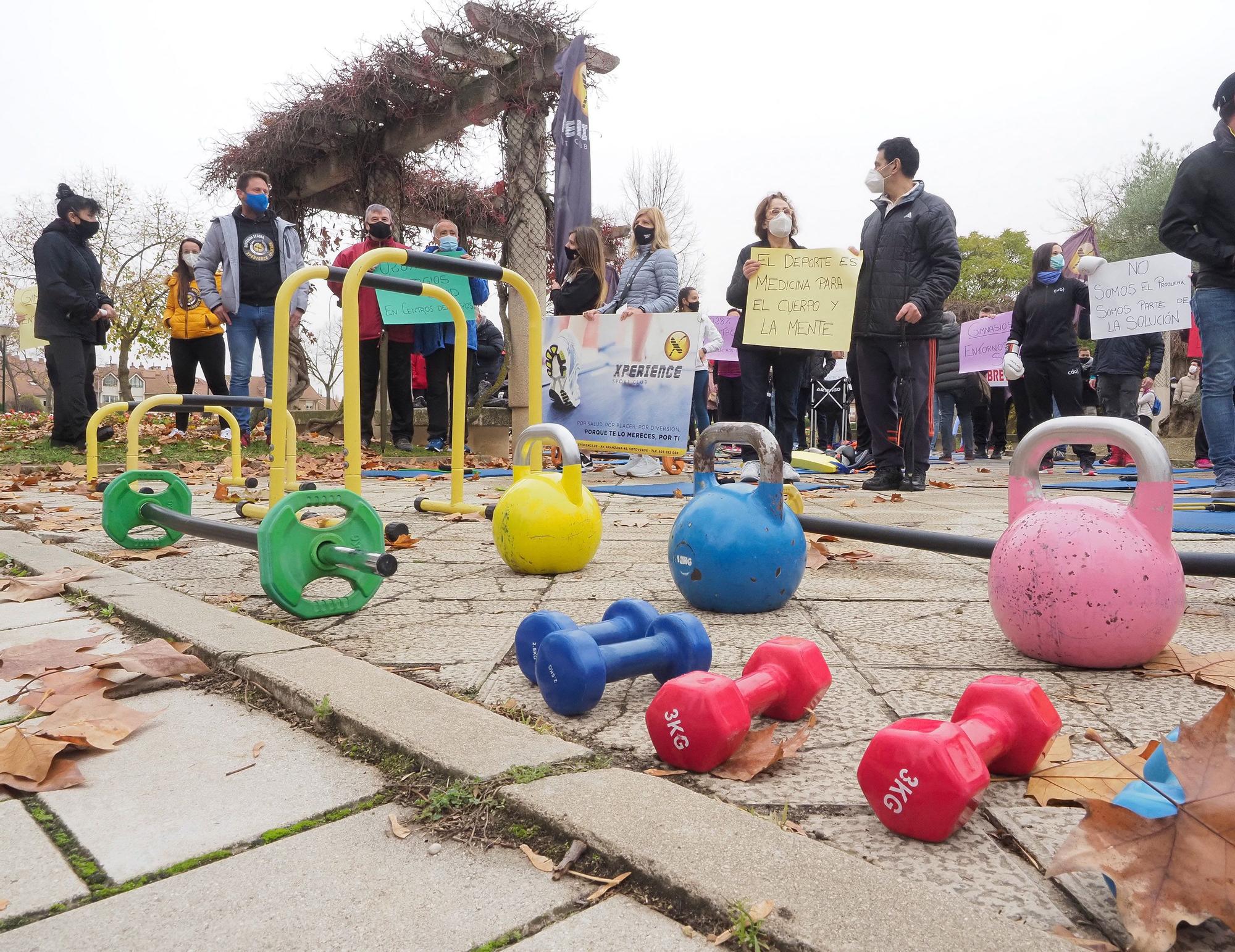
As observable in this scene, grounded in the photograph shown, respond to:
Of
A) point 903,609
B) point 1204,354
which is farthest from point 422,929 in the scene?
point 1204,354

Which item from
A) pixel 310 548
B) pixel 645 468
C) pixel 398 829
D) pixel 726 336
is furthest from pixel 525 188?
pixel 398 829

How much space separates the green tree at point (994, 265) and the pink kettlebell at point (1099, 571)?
126 ft

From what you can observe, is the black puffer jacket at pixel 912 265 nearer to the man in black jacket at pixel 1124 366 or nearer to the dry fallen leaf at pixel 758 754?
the man in black jacket at pixel 1124 366

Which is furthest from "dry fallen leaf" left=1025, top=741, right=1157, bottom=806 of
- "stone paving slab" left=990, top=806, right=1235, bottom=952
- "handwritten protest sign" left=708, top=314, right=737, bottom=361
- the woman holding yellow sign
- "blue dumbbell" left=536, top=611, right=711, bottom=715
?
"handwritten protest sign" left=708, top=314, right=737, bottom=361

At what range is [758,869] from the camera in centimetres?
94

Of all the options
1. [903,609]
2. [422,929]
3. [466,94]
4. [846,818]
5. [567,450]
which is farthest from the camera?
[466,94]

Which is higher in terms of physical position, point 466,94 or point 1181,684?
point 466,94

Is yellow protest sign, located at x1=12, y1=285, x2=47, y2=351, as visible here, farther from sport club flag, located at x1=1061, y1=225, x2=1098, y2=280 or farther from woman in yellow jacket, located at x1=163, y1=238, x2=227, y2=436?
sport club flag, located at x1=1061, y1=225, x2=1098, y2=280

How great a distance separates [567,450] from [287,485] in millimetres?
1822

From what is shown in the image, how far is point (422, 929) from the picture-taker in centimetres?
91

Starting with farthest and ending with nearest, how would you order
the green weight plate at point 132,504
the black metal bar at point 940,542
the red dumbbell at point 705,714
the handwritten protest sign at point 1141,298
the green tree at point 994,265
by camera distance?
the green tree at point 994,265, the handwritten protest sign at point 1141,298, the green weight plate at point 132,504, the black metal bar at point 940,542, the red dumbbell at point 705,714

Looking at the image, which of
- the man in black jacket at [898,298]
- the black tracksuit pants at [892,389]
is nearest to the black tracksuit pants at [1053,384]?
the black tracksuit pants at [892,389]

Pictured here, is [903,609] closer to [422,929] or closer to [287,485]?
[422,929]

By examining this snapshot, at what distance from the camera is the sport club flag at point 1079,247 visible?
8691 millimetres
